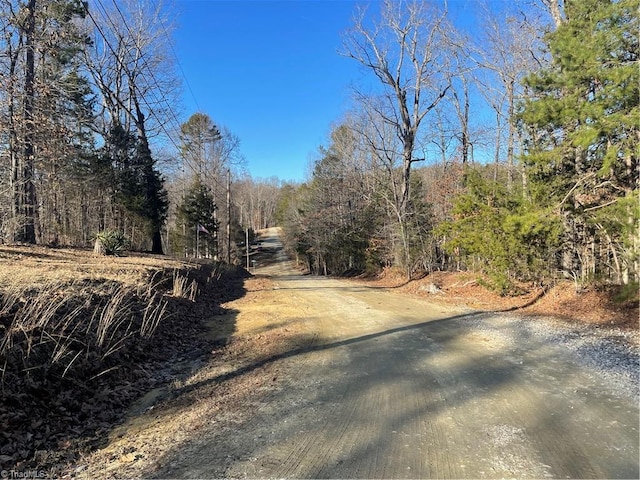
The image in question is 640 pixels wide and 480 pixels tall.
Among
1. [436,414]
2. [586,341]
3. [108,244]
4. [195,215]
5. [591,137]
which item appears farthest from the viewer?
[195,215]

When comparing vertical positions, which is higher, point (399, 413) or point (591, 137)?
point (591, 137)

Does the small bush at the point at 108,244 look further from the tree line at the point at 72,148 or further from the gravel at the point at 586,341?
the gravel at the point at 586,341

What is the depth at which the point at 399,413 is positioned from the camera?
396 centimetres

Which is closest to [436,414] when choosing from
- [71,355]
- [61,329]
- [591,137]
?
[71,355]

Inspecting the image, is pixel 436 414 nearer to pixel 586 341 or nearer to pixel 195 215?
pixel 586 341

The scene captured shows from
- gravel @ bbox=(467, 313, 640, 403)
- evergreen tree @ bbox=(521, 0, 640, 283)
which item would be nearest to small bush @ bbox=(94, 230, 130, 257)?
gravel @ bbox=(467, 313, 640, 403)

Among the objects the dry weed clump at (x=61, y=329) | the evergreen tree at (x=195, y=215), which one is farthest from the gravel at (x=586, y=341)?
the evergreen tree at (x=195, y=215)

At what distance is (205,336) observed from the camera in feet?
25.6

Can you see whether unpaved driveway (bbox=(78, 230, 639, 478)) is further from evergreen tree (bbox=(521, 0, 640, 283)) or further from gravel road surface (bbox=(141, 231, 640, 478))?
evergreen tree (bbox=(521, 0, 640, 283))

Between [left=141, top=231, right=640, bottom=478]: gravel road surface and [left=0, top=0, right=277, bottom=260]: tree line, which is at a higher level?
[left=0, top=0, right=277, bottom=260]: tree line

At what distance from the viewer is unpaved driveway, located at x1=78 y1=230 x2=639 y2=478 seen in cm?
306

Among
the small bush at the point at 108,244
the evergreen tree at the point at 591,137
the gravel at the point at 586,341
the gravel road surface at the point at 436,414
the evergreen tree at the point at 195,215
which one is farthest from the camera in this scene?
the evergreen tree at the point at 195,215

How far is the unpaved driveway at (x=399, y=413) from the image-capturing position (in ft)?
10.0

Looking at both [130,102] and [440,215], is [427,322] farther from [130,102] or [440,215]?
[130,102]
